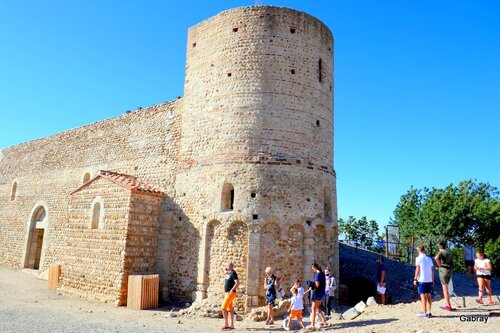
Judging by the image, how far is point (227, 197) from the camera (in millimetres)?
13117

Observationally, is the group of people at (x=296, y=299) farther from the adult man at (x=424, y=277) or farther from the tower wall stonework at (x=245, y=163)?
the adult man at (x=424, y=277)

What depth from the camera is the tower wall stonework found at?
12.5 m

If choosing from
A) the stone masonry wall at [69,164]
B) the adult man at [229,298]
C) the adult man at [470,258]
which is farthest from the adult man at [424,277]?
the stone masonry wall at [69,164]

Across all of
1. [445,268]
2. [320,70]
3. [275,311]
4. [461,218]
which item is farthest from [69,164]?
[461,218]

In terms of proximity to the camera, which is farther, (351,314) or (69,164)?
(69,164)

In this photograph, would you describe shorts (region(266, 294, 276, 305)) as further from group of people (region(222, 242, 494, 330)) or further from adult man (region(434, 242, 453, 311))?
adult man (region(434, 242, 453, 311))

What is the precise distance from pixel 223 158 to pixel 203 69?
149 inches

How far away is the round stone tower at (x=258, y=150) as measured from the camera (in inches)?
489

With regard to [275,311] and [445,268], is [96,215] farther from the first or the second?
[445,268]

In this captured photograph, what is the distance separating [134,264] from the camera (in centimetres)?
1326

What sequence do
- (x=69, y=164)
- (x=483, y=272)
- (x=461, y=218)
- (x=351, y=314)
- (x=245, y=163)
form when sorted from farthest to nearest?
(x=461, y=218) < (x=69, y=164) < (x=245, y=163) < (x=351, y=314) < (x=483, y=272)

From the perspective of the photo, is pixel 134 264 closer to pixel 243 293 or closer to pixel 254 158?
pixel 243 293

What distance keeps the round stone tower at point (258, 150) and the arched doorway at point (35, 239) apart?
40.6ft

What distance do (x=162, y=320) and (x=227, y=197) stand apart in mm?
4368
